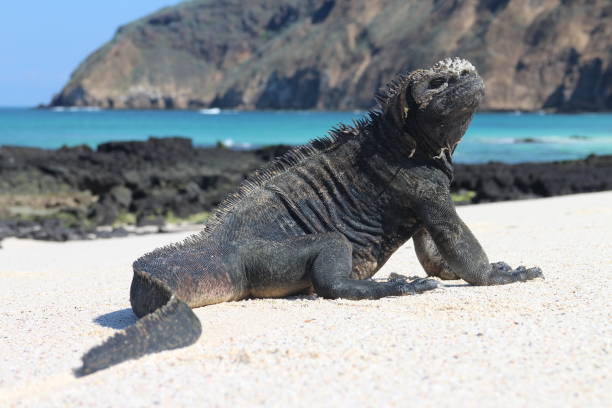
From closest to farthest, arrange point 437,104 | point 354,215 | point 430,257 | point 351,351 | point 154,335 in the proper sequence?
point 351,351 < point 154,335 < point 437,104 < point 354,215 < point 430,257

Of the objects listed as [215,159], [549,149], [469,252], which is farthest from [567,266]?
[549,149]

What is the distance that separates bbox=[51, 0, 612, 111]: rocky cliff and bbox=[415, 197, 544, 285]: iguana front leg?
115m

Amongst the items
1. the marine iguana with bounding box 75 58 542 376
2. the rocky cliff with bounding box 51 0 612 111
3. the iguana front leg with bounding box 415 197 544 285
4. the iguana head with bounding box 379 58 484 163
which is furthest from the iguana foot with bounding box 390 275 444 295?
the rocky cliff with bounding box 51 0 612 111

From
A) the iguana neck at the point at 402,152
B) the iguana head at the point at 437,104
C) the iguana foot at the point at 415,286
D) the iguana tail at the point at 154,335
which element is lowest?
the iguana tail at the point at 154,335

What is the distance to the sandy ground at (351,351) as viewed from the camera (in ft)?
10.5

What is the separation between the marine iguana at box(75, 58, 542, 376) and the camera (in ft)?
16.5

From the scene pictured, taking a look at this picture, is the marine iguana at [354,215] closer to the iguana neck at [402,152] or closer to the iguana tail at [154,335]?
the iguana neck at [402,152]

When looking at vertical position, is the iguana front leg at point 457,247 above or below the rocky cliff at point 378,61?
below

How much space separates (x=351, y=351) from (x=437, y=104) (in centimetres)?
213

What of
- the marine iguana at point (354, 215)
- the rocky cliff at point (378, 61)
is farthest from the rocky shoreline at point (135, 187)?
the rocky cliff at point (378, 61)

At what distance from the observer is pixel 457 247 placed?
5.32 meters

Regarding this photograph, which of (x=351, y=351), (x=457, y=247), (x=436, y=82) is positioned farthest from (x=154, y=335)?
(x=436, y=82)

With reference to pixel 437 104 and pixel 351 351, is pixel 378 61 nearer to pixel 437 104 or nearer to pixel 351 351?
pixel 437 104

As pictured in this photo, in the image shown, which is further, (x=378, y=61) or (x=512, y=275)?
(x=378, y=61)
